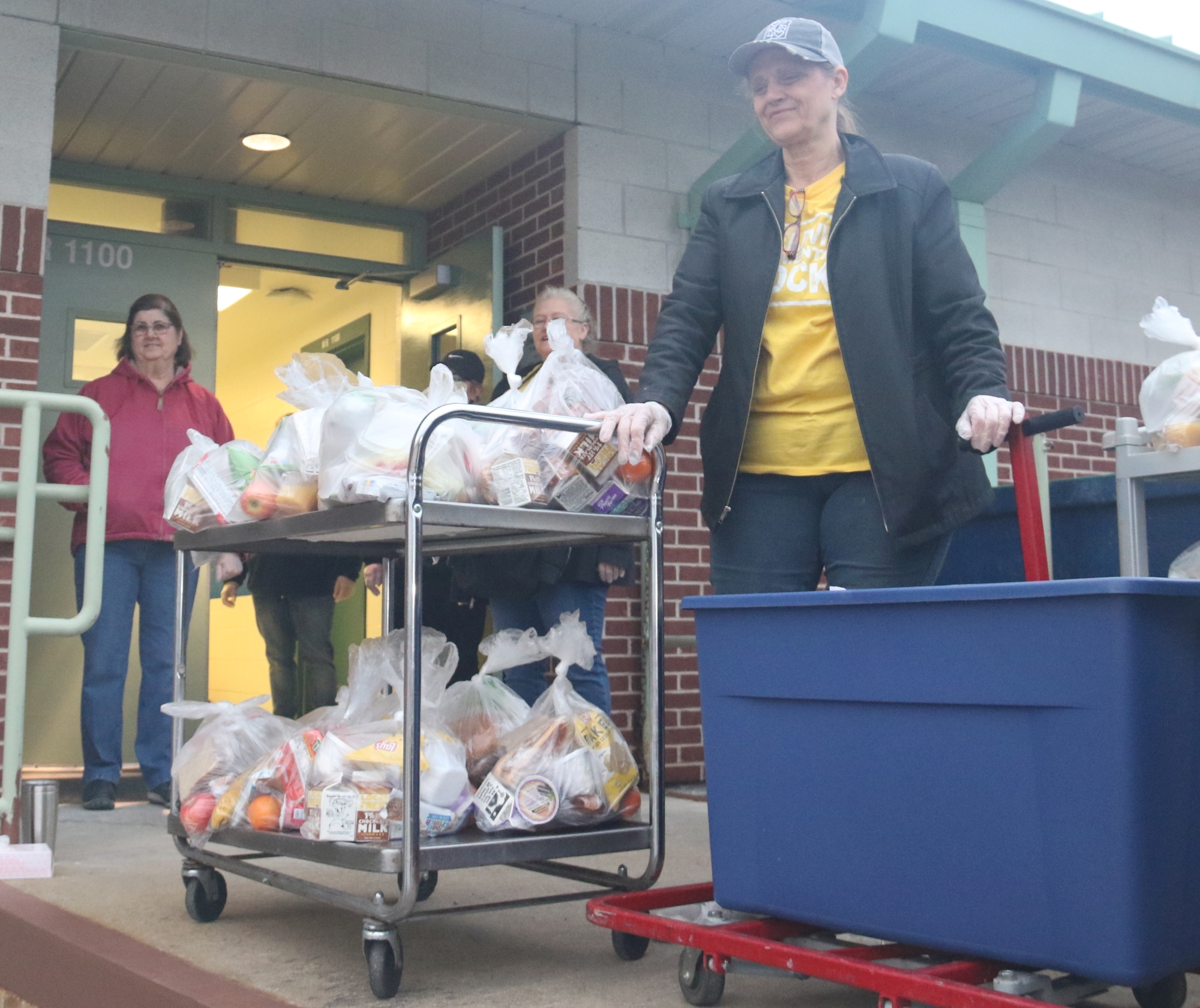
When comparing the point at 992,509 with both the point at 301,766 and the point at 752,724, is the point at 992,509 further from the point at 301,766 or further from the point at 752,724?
the point at 301,766

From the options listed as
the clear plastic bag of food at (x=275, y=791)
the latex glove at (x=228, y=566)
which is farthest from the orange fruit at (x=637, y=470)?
the latex glove at (x=228, y=566)

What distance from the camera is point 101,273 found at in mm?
5895

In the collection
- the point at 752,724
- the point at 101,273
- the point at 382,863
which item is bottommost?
the point at 382,863

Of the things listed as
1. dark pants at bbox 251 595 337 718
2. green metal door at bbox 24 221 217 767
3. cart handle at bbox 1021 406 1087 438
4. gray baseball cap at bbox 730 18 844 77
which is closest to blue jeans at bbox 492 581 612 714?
dark pants at bbox 251 595 337 718

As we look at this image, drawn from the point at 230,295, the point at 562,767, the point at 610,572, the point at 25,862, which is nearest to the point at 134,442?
the point at 25,862

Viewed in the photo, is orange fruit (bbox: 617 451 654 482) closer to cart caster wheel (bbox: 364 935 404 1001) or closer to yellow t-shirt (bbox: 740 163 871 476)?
yellow t-shirt (bbox: 740 163 871 476)

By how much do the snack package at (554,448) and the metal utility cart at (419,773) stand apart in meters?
0.05

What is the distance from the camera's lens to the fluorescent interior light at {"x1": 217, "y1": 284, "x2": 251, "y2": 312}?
27.8 ft

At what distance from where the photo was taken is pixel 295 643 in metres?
5.26

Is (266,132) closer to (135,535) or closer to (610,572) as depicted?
(135,535)

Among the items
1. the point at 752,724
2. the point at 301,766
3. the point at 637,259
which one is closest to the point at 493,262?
the point at 637,259

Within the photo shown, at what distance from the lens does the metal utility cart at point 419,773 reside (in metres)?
2.30

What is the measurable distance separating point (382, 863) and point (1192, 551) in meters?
1.61

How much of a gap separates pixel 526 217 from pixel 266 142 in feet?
3.91
